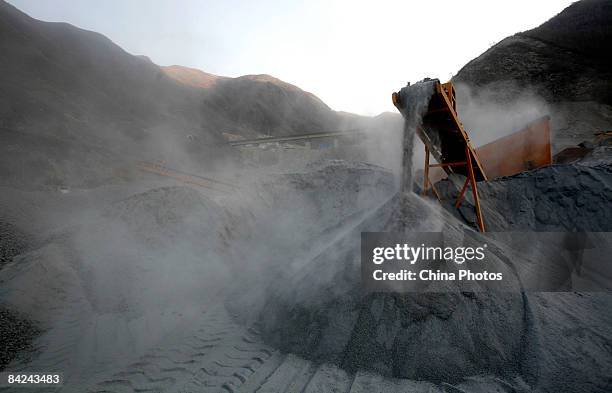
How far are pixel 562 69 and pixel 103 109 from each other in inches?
962

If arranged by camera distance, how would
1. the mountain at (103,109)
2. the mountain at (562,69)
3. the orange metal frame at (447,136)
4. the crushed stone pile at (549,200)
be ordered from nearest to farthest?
the orange metal frame at (447,136)
the crushed stone pile at (549,200)
the mountain at (103,109)
the mountain at (562,69)

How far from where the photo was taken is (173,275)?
461 centimetres

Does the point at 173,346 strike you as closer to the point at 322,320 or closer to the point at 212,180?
the point at 322,320

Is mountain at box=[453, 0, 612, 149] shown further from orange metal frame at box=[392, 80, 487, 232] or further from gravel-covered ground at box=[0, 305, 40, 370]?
gravel-covered ground at box=[0, 305, 40, 370]

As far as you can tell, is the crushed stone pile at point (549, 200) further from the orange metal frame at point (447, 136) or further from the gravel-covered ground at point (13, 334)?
the gravel-covered ground at point (13, 334)

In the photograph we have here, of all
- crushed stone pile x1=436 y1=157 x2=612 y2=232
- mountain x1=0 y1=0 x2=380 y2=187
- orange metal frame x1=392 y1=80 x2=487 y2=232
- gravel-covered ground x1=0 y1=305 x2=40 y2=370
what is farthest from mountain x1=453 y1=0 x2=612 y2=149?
mountain x1=0 y1=0 x2=380 y2=187

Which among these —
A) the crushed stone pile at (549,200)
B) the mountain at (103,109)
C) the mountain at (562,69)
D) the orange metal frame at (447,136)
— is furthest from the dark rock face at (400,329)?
the mountain at (562,69)

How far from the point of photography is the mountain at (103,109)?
9502 millimetres

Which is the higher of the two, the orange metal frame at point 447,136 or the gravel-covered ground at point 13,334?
the orange metal frame at point 447,136

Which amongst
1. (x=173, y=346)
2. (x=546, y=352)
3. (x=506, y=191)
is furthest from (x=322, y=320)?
(x=506, y=191)

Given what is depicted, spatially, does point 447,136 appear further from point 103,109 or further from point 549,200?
point 103,109

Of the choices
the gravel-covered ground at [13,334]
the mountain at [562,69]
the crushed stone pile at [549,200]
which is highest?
the mountain at [562,69]

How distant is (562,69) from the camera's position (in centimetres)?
1280

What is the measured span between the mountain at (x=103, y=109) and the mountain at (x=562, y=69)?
1479 cm
